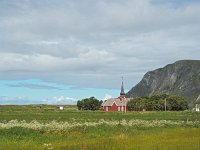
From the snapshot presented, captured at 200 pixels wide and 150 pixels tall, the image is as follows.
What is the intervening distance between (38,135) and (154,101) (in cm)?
15361

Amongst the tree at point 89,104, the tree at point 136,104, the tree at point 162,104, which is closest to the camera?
the tree at point 162,104

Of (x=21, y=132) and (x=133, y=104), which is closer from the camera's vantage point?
(x=21, y=132)

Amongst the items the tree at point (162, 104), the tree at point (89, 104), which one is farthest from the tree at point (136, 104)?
the tree at point (89, 104)

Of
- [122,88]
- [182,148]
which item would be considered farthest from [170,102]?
[182,148]

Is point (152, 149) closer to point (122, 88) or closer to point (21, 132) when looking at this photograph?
point (21, 132)

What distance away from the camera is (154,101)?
18662 cm

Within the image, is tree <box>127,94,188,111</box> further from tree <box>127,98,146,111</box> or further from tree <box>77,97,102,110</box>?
tree <box>77,97,102,110</box>

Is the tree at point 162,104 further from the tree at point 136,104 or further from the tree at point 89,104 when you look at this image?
the tree at point 89,104

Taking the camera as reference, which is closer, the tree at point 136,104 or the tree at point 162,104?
the tree at point 162,104

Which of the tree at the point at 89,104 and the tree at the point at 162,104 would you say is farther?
the tree at the point at 89,104

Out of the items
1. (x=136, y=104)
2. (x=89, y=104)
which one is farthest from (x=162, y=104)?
(x=89, y=104)

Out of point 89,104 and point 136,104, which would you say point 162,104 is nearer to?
point 136,104

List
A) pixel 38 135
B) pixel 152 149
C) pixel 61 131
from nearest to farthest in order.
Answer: pixel 152 149, pixel 38 135, pixel 61 131

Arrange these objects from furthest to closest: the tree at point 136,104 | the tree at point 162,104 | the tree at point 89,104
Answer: the tree at point 89,104 < the tree at point 136,104 < the tree at point 162,104
